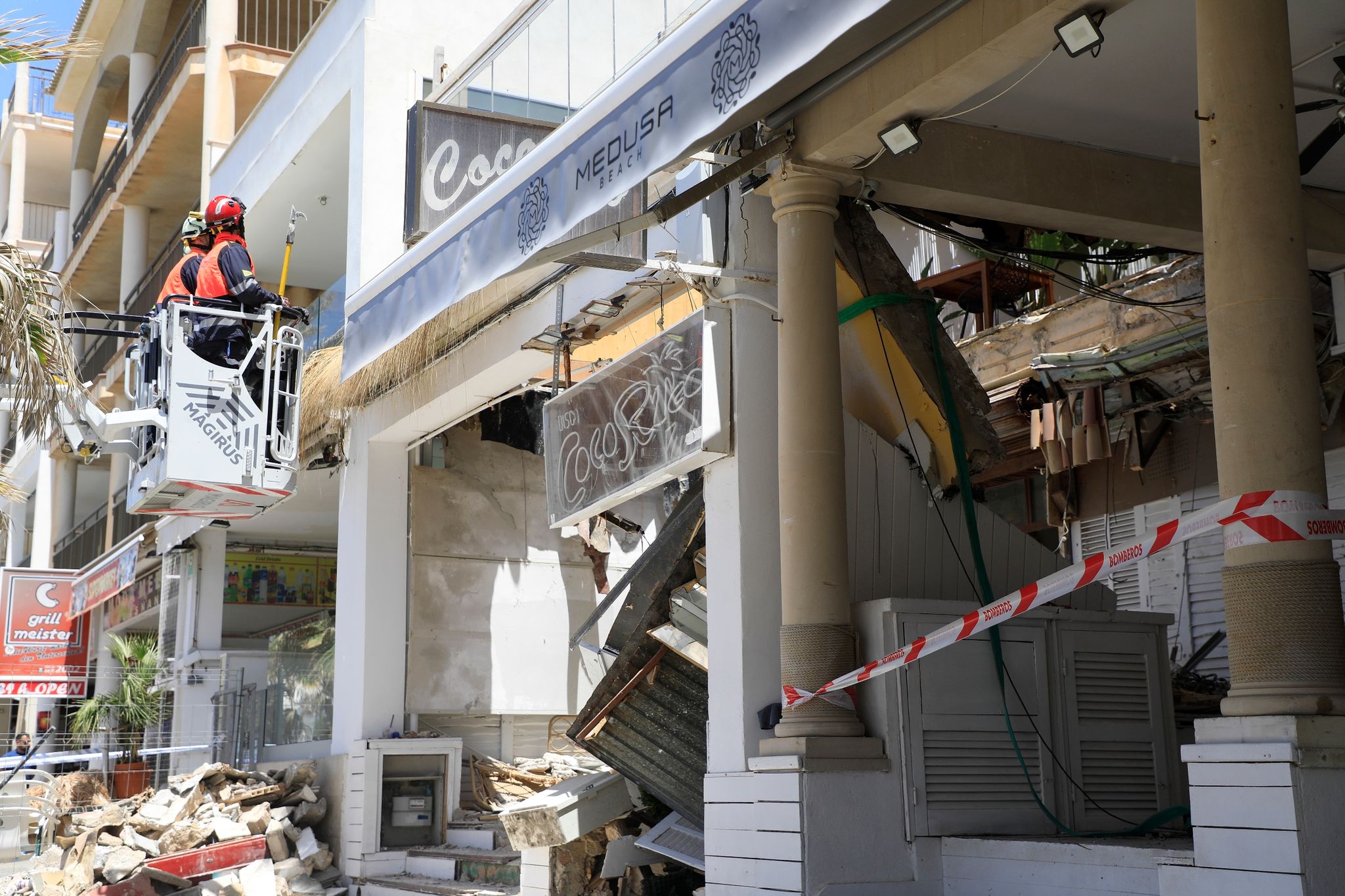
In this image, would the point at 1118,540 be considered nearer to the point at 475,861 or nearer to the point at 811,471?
the point at 811,471

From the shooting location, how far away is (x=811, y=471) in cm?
692

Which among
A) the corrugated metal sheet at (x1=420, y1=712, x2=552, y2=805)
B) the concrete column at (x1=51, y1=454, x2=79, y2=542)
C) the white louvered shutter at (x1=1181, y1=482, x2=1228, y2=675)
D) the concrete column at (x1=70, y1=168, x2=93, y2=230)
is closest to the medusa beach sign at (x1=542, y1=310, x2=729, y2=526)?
the white louvered shutter at (x1=1181, y1=482, x2=1228, y2=675)

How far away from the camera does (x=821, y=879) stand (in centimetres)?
654

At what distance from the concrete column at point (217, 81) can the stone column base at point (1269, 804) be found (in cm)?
1701

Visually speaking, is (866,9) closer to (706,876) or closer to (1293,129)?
(1293,129)

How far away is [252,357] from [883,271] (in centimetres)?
459

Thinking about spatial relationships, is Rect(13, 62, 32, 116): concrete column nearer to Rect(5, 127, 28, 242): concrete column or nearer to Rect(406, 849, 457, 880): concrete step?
Rect(5, 127, 28, 242): concrete column

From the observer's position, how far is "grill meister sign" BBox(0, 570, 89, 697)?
21.7 m

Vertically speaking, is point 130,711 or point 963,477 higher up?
point 963,477

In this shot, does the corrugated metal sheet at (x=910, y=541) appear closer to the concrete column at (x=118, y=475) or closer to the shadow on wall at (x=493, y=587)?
the shadow on wall at (x=493, y=587)

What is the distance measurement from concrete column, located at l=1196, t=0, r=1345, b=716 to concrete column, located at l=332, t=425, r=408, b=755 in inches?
390

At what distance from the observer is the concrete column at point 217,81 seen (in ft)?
62.4

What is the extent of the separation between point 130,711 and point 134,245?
811 centimetres

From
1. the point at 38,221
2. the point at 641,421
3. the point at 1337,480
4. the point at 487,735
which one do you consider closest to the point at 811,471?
the point at 641,421
